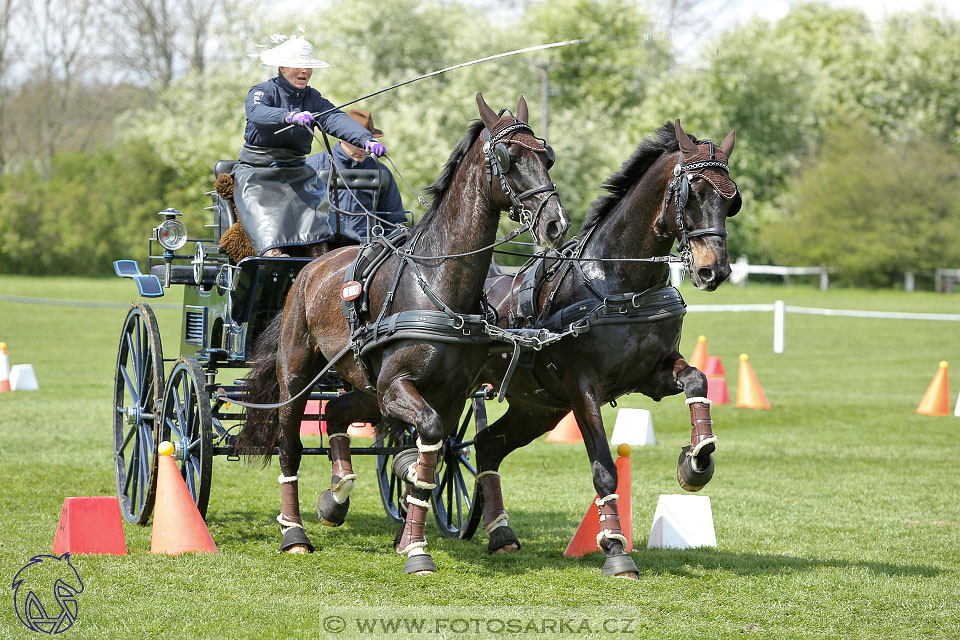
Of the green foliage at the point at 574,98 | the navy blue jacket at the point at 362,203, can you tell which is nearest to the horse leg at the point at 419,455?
the navy blue jacket at the point at 362,203

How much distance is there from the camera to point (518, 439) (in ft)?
22.2

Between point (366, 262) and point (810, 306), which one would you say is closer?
point (366, 262)

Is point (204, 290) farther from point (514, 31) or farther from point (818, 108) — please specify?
point (818, 108)

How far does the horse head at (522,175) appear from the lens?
5074 mm

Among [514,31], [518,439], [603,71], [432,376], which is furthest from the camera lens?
[603,71]

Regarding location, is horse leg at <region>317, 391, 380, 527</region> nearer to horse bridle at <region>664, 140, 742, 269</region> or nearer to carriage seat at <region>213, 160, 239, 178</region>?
carriage seat at <region>213, 160, 239, 178</region>

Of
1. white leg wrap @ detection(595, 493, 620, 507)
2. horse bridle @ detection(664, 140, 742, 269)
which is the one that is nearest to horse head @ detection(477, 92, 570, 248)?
horse bridle @ detection(664, 140, 742, 269)

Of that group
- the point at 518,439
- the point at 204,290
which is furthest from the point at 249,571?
the point at 204,290

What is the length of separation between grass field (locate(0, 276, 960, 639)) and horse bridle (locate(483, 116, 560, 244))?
1854mm

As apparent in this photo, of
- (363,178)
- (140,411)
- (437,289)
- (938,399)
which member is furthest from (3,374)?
(938,399)

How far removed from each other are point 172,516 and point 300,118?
8.01ft

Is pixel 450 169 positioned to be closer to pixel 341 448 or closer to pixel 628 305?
pixel 628 305

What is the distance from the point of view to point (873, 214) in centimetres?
4394

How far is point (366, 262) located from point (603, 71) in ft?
137
